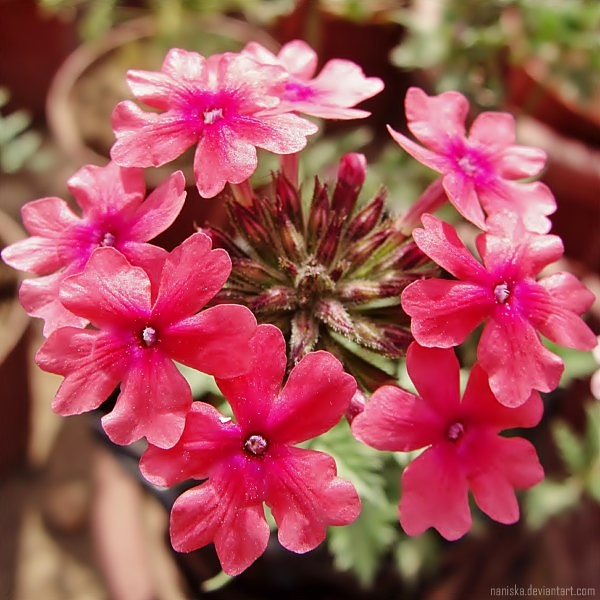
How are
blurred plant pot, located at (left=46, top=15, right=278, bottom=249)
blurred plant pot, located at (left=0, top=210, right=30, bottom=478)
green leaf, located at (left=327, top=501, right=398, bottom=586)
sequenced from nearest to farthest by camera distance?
green leaf, located at (left=327, top=501, right=398, bottom=586) → blurred plant pot, located at (left=0, top=210, right=30, bottom=478) → blurred plant pot, located at (left=46, top=15, right=278, bottom=249)

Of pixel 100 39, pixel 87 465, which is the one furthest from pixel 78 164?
pixel 87 465

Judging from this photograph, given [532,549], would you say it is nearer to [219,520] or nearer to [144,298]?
[219,520]

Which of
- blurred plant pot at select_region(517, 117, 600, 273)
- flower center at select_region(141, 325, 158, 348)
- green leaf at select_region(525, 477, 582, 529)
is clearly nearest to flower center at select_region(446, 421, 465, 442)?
flower center at select_region(141, 325, 158, 348)

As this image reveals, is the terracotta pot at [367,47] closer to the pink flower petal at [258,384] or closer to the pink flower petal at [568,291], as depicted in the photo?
the pink flower petal at [568,291]

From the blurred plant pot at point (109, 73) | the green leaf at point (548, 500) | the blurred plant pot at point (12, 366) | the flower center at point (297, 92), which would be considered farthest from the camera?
the blurred plant pot at point (109, 73)

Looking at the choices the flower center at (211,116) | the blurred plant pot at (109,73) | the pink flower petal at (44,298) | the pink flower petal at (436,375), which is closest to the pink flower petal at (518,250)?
the pink flower petal at (436,375)

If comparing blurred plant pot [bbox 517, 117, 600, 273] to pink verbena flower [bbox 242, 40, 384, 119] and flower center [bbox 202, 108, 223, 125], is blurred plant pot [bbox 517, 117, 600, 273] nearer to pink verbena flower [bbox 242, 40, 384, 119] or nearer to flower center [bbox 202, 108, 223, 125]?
pink verbena flower [bbox 242, 40, 384, 119]

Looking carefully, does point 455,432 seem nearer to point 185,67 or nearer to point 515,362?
point 515,362
